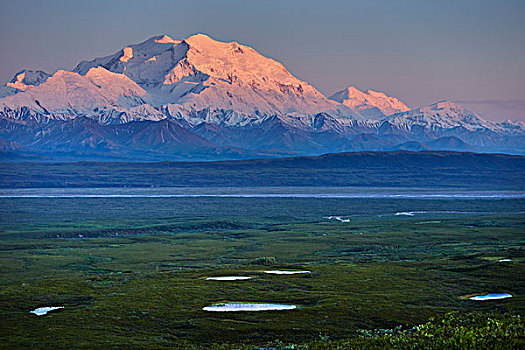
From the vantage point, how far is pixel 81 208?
184875mm

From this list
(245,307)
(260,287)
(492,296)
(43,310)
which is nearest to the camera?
(43,310)

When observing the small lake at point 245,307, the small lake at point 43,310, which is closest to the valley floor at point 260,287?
the small lake at point 43,310

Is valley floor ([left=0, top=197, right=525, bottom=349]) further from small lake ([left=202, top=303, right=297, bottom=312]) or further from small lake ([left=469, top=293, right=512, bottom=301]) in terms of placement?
small lake ([left=202, top=303, right=297, bottom=312])

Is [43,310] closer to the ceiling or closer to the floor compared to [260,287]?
closer to the ceiling

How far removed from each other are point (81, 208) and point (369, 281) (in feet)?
462

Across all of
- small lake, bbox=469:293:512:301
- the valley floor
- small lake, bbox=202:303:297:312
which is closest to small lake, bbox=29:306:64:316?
the valley floor

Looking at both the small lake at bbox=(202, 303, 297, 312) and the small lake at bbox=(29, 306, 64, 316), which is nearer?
the small lake at bbox=(29, 306, 64, 316)

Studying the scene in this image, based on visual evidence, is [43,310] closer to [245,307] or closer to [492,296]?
[245,307]

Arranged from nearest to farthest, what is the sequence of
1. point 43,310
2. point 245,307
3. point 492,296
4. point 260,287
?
point 43,310 → point 245,307 → point 492,296 → point 260,287

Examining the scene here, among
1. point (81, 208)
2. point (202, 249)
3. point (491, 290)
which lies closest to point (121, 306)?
point (491, 290)

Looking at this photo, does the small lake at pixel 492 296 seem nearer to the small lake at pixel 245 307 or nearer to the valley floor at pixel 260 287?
the valley floor at pixel 260 287

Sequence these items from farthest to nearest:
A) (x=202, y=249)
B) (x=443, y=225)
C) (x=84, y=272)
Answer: (x=443, y=225)
(x=202, y=249)
(x=84, y=272)

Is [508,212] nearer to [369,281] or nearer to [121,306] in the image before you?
[369,281]


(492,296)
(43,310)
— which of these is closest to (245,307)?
(43,310)
